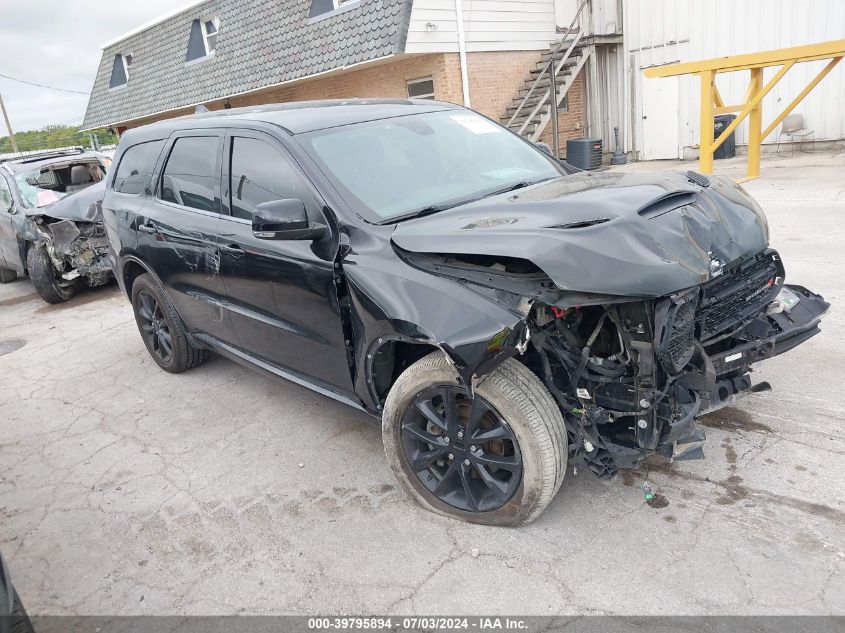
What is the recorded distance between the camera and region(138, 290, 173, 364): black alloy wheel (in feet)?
16.4

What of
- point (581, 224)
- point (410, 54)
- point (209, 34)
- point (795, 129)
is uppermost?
point (209, 34)

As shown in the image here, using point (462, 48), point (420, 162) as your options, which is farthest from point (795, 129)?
point (420, 162)

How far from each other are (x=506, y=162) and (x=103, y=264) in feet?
20.8

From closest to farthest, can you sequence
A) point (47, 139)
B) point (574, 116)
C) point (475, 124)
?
point (475, 124), point (574, 116), point (47, 139)

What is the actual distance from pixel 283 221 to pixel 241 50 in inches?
624

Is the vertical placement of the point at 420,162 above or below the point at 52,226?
above

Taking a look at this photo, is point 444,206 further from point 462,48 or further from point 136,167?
point 462,48

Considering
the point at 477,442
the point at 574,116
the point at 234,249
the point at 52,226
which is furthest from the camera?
the point at 574,116

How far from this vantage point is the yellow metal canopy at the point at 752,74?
909 cm

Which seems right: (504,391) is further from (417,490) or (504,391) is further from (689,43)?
(689,43)

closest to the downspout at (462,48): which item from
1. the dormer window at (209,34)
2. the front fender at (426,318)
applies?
the dormer window at (209,34)

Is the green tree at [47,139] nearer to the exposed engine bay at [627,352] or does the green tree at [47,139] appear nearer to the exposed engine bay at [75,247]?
the exposed engine bay at [75,247]

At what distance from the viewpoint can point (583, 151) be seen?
13383mm

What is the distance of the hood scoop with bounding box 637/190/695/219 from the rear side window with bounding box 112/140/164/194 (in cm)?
337
